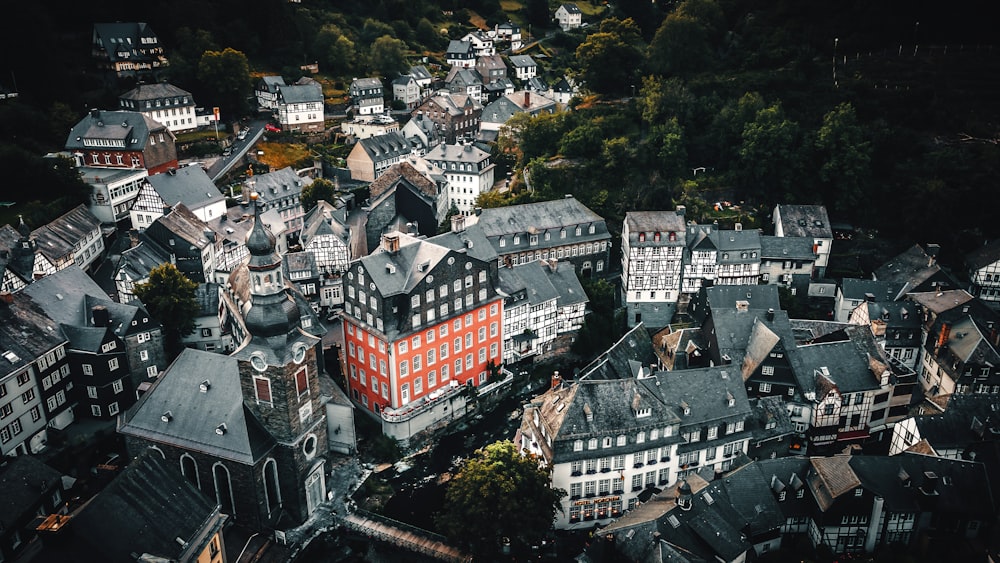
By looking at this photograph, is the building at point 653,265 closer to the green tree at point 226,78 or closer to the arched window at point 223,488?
the arched window at point 223,488

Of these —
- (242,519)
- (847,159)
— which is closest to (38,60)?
(242,519)

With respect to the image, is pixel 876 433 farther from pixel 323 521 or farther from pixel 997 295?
pixel 323 521

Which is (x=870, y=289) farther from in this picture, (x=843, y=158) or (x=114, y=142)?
(x=114, y=142)

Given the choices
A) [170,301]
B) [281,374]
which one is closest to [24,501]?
[281,374]

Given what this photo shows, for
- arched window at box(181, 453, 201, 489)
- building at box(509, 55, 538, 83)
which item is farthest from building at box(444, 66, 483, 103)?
arched window at box(181, 453, 201, 489)

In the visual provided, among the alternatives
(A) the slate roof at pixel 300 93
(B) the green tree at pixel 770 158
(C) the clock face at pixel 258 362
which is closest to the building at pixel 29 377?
(C) the clock face at pixel 258 362

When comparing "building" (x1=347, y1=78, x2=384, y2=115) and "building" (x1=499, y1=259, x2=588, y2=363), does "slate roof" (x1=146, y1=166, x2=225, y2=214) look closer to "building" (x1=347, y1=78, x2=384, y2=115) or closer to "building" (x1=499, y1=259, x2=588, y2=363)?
"building" (x1=499, y1=259, x2=588, y2=363)

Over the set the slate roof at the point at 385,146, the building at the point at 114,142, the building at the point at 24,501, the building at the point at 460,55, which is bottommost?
the building at the point at 24,501
